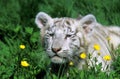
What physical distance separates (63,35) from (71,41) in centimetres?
14

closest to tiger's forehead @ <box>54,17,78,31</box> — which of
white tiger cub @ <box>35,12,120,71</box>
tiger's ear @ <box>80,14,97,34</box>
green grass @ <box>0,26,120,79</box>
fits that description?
white tiger cub @ <box>35,12,120,71</box>

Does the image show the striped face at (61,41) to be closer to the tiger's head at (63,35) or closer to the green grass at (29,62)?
the tiger's head at (63,35)

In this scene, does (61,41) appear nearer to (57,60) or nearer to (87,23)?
(57,60)

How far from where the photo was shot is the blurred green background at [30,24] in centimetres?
672

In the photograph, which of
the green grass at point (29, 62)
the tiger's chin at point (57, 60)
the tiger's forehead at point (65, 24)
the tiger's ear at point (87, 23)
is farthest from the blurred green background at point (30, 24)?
the tiger's ear at point (87, 23)

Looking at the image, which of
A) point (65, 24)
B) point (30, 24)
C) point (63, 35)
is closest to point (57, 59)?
point (63, 35)

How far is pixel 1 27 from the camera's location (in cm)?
929

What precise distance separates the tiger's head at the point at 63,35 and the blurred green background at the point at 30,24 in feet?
0.86

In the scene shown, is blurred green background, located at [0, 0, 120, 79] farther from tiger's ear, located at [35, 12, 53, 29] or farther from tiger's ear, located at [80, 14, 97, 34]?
tiger's ear, located at [80, 14, 97, 34]

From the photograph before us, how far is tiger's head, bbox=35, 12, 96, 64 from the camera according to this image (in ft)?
23.0

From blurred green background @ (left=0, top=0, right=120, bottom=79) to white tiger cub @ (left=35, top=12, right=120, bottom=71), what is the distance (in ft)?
0.89

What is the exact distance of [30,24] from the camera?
1003cm

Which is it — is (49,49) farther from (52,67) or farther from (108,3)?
(108,3)

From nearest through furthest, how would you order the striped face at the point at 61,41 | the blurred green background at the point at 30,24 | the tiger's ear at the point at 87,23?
the blurred green background at the point at 30,24 < the striped face at the point at 61,41 < the tiger's ear at the point at 87,23
